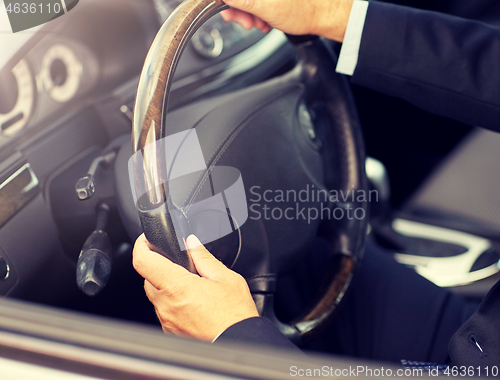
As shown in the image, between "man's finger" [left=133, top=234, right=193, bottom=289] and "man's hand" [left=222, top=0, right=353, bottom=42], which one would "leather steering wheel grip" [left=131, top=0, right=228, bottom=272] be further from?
"man's hand" [left=222, top=0, right=353, bottom=42]

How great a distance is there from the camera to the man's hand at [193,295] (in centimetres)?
48

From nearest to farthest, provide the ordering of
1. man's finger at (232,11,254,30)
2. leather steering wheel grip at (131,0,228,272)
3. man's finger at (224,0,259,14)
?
leather steering wheel grip at (131,0,228,272), man's finger at (224,0,259,14), man's finger at (232,11,254,30)

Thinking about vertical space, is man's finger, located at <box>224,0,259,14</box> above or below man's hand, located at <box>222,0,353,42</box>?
above

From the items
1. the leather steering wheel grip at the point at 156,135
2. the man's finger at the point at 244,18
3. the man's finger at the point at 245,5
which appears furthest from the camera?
the man's finger at the point at 244,18

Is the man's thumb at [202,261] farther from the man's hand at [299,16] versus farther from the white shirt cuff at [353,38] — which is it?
the white shirt cuff at [353,38]

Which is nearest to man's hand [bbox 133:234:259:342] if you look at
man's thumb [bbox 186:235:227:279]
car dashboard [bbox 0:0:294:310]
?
man's thumb [bbox 186:235:227:279]

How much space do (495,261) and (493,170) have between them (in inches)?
11.3

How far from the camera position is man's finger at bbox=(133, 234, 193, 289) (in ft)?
1.57

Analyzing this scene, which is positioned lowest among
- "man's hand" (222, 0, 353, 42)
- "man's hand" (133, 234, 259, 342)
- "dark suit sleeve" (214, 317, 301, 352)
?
"dark suit sleeve" (214, 317, 301, 352)

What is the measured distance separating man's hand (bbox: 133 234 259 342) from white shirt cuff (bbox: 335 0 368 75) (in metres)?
0.51

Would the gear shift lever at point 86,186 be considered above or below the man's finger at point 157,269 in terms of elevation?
above

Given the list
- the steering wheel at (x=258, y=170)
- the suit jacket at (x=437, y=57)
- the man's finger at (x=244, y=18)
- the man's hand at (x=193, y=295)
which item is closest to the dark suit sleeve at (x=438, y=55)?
the suit jacket at (x=437, y=57)

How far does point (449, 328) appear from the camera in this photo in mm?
833

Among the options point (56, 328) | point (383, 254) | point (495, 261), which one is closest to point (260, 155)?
point (56, 328)
